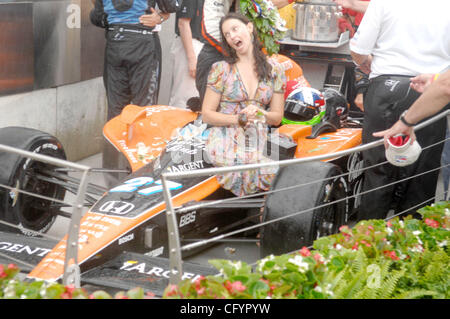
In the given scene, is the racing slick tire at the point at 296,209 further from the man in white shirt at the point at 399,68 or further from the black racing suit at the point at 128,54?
the black racing suit at the point at 128,54

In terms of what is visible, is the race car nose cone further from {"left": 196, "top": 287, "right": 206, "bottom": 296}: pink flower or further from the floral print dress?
{"left": 196, "top": 287, "right": 206, "bottom": 296}: pink flower

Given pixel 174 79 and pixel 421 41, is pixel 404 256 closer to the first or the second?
pixel 421 41

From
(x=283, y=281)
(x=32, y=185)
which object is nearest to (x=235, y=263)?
(x=283, y=281)

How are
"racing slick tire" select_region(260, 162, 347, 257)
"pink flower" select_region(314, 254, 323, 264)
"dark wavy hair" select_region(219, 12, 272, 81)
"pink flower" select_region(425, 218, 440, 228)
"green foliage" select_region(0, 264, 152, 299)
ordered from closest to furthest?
1. "green foliage" select_region(0, 264, 152, 299)
2. "pink flower" select_region(314, 254, 323, 264)
3. "pink flower" select_region(425, 218, 440, 228)
4. "racing slick tire" select_region(260, 162, 347, 257)
5. "dark wavy hair" select_region(219, 12, 272, 81)

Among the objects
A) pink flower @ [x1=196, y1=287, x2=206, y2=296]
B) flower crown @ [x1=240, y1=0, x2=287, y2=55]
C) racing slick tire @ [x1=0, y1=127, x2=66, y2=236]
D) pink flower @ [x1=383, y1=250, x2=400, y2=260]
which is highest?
flower crown @ [x1=240, y1=0, x2=287, y2=55]

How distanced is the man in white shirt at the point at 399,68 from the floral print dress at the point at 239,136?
656 mm

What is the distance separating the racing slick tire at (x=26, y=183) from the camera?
443 cm

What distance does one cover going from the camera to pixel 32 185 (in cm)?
463

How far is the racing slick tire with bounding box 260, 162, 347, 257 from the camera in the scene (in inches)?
153

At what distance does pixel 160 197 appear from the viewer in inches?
163

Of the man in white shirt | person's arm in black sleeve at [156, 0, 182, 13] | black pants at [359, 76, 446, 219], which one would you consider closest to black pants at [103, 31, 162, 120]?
person's arm in black sleeve at [156, 0, 182, 13]

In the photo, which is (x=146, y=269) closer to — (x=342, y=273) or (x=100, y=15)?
(x=342, y=273)

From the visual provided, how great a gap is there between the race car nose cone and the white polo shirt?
52.0 inches

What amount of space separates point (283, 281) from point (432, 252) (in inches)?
34.4
